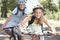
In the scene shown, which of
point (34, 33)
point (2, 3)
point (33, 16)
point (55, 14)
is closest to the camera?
point (34, 33)

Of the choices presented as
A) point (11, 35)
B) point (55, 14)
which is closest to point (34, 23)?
point (11, 35)

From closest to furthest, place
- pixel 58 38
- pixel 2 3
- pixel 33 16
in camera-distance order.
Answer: pixel 33 16, pixel 58 38, pixel 2 3

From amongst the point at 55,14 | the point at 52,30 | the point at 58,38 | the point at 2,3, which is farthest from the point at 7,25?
the point at 55,14

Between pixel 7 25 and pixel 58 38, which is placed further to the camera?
pixel 58 38

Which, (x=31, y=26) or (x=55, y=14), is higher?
(x=31, y=26)

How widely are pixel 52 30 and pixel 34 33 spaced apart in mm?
286

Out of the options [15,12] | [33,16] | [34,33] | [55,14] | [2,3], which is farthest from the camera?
[55,14]

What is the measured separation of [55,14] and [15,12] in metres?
4.96

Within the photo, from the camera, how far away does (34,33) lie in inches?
135

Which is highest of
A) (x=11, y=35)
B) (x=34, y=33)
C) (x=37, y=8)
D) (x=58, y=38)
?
(x=37, y=8)

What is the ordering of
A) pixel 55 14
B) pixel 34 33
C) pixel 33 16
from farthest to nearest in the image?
pixel 55 14 < pixel 33 16 < pixel 34 33

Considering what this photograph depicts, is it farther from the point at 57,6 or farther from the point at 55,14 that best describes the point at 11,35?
the point at 55,14

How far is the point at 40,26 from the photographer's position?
3.73 meters

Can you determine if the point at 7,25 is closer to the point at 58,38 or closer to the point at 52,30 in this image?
the point at 52,30
